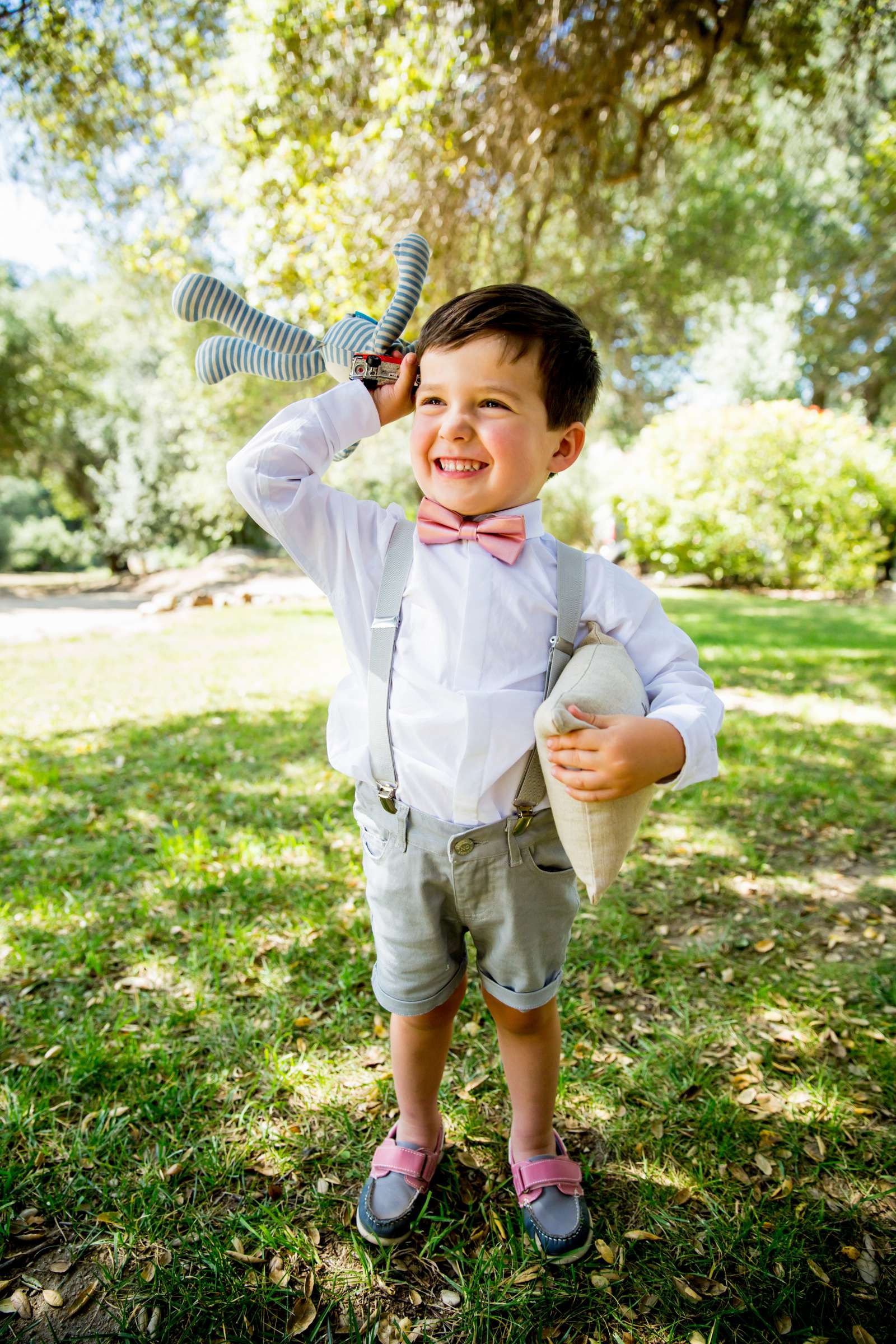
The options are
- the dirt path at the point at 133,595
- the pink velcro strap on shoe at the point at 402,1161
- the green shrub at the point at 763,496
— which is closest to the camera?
the pink velcro strap on shoe at the point at 402,1161

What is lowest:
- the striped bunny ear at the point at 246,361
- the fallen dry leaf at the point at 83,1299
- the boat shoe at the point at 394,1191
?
the fallen dry leaf at the point at 83,1299

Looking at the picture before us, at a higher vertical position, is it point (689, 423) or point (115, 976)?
point (689, 423)

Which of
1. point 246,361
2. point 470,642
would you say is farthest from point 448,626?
point 246,361

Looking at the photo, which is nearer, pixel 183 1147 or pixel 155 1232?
pixel 155 1232

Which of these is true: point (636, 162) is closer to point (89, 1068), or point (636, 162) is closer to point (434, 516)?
point (434, 516)

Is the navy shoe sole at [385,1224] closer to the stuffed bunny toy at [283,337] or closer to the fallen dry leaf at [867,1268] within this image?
the fallen dry leaf at [867,1268]

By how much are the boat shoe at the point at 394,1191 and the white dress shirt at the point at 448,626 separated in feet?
2.73

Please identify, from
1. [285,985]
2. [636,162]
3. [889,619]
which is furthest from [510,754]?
[889,619]

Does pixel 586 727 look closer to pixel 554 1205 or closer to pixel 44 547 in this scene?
pixel 554 1205

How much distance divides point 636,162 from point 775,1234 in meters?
6.34

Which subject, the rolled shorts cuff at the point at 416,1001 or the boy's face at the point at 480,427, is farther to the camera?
the rolled shorts cuff at the point at 416,1001

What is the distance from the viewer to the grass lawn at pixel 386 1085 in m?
1.48

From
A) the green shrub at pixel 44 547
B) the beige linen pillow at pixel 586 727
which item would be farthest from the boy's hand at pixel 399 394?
the green shrub at pixel 44 547

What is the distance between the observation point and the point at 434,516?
143 cm
